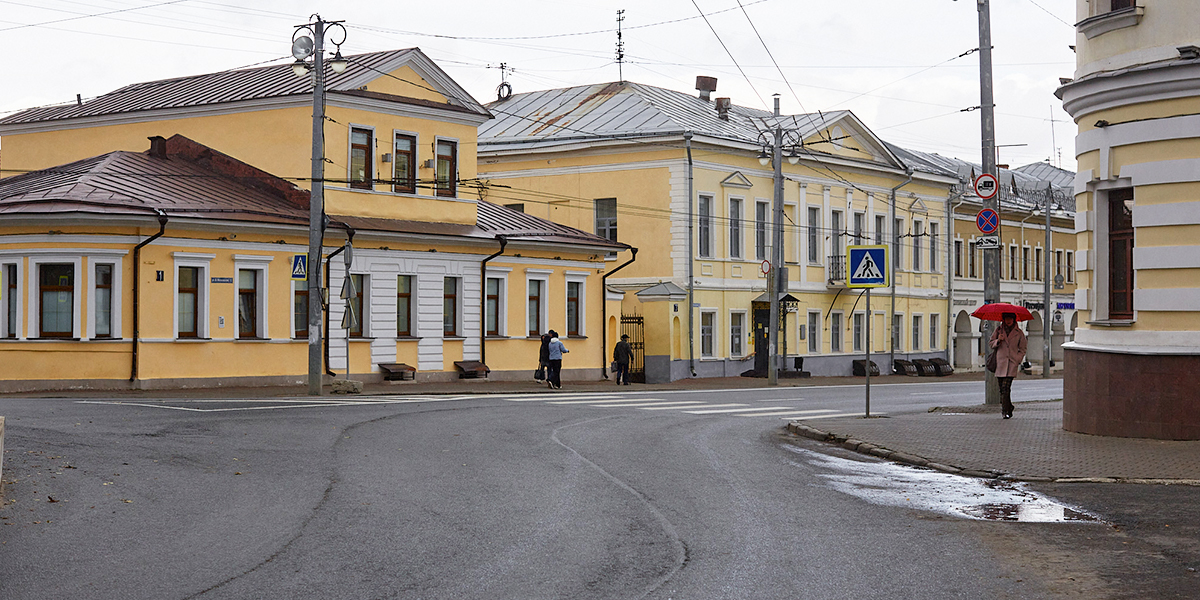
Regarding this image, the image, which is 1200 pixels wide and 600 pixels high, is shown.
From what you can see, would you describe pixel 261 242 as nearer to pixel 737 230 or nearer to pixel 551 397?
pixel 551 397

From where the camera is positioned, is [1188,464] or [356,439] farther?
[356,439]

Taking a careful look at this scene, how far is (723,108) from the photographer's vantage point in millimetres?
52219

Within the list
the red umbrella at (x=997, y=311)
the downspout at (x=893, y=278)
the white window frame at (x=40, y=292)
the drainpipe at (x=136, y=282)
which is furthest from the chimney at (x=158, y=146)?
the downspout at (x=893, y=278)

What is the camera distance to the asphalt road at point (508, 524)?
805 cm

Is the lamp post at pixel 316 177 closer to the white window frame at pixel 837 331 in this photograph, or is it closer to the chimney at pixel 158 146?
the chimney at pixel 158 146

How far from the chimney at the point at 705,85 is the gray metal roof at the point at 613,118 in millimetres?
808

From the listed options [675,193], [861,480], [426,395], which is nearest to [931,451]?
[861,480]

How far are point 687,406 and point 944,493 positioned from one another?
13.9 meters

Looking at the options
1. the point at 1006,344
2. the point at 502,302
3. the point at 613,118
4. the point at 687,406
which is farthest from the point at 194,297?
the point at 613,118

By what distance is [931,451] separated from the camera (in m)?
15.7

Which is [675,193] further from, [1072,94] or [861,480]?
[861,480]

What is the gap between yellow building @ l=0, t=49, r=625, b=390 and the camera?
100 feet

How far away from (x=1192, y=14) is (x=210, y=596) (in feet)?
44.9

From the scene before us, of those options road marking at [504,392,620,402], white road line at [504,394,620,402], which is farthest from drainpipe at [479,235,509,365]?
white road line at [504,394,620,402]
